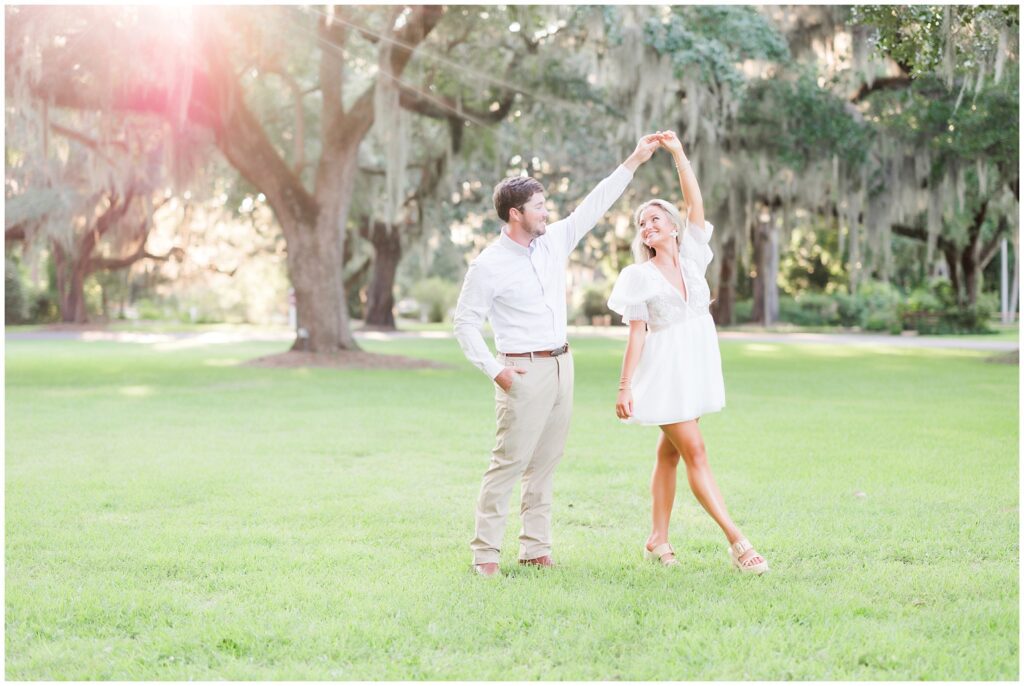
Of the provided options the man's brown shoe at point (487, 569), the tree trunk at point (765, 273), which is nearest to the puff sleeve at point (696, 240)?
the man's brown shoe at point (487, 569)

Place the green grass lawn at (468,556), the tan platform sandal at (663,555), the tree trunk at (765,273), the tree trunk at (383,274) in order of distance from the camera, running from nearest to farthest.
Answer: the green grass lawn at (468,556)
the tan platform sandal at (663,555)
the tree trunk at (383,274)
the tree trunk at (765,273)

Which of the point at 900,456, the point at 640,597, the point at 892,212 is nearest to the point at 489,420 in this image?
the point at 900,456

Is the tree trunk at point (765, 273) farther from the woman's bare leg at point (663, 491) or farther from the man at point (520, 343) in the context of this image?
the man at point (520, 343)

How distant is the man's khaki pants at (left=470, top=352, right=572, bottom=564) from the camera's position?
443 centimetres

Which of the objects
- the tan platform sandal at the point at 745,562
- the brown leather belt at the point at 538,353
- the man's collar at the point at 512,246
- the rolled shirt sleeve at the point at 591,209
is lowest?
the tan platform sandal at the point at 745,562

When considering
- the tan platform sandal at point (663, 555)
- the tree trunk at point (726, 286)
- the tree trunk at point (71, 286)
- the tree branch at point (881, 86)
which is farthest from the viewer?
the tree trunk at point (71, 286)

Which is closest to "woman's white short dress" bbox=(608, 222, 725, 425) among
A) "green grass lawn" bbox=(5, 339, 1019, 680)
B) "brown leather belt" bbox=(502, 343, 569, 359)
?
"brown leather belt" bbox=(502, 343, 569, 359)

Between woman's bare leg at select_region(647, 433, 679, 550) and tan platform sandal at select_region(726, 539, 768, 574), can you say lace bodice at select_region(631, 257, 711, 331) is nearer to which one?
woman's bare leg at select_region(647, 433, 679, 550)

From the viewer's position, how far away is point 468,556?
187 inches

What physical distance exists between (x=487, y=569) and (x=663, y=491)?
0.92 m

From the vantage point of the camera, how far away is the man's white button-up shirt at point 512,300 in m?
4.37

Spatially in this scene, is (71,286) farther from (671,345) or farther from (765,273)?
(671,345)

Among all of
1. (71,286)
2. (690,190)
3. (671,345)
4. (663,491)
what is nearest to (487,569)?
(663,491)

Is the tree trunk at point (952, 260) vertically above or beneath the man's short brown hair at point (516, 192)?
above
